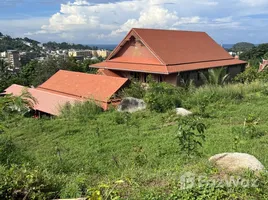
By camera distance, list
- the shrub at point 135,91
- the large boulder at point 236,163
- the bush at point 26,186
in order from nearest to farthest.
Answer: the bush at point 26,186 < the large boulder at point 236,163 < the shrub at point 135,91

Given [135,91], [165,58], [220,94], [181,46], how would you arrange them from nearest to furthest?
[220,94] → [135,91] → [165,58] → [181,46]

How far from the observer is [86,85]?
15.0 meters

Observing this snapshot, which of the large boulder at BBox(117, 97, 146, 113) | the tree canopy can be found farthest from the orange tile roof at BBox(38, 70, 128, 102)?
the tree canopy

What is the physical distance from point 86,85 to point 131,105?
5.40m

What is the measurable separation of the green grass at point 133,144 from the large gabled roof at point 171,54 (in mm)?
6123

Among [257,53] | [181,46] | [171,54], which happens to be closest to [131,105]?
[171,54]

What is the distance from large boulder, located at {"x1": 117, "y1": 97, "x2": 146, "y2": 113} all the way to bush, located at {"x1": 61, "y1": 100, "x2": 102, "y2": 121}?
2.74 ft

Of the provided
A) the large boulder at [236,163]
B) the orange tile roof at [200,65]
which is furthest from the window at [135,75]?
the large boulder at [236,163]

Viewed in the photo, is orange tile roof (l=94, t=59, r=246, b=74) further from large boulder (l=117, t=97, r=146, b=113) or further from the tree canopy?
the tree canopy

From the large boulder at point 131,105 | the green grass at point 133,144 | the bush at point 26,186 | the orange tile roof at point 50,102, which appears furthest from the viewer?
the orange tile roof at point 50,102

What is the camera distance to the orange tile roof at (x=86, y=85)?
13250 mm

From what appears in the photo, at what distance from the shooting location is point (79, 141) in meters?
6.97

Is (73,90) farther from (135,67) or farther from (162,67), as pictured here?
(162,67)

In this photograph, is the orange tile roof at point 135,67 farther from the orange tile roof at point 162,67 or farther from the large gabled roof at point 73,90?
the large gabled roof at point 73,90
